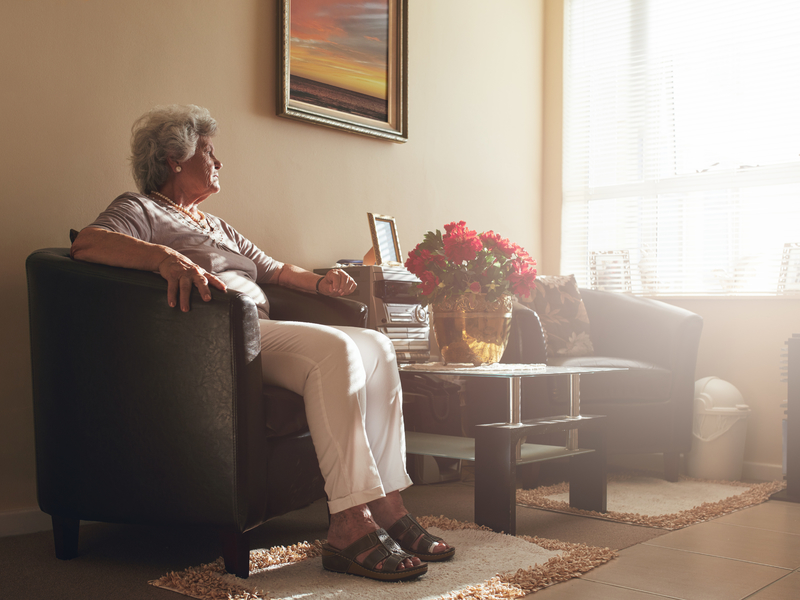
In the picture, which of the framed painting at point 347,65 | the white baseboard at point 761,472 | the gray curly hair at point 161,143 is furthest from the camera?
the white baseboard at point 761,472

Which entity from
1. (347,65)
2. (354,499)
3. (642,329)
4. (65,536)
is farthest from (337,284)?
(642,329)

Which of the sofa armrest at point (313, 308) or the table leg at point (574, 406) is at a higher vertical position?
the sofa armrest at point (313, 308)

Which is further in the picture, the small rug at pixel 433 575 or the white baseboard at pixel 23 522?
the white baseboard at pixel 23 522

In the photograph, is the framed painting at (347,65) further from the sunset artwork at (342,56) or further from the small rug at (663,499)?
the small rug at (663,499)

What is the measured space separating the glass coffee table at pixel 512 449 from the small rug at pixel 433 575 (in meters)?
0.12

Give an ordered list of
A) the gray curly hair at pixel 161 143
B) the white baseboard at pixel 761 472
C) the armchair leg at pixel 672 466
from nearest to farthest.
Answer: the gray curly hair at pixel 161 143 → the armchair leg at pixel 672 466 → the white baseboard at pixel 761 472

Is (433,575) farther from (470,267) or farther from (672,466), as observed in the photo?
(672,466)

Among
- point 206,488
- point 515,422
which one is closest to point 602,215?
point 515,422

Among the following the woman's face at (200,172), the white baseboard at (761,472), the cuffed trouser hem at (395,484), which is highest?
the woman's face at (200,172)

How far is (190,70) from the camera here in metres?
2.62

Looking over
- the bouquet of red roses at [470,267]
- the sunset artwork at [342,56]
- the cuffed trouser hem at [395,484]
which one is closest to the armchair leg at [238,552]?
the cuffed trouser hem at [395,484]

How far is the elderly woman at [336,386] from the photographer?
5.37ft

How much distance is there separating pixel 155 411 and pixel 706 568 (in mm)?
1392

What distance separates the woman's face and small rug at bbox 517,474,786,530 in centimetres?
150
